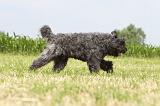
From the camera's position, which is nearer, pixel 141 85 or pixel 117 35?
pixel 141 85

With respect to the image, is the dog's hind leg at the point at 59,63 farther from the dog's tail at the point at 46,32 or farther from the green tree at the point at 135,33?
the green tree at the point at 135,33

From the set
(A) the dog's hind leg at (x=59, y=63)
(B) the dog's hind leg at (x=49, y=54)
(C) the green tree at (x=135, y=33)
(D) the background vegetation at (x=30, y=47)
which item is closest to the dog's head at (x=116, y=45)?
(A) the dog's hind leg at (x=59, y=63)

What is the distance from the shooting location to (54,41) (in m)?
12.8

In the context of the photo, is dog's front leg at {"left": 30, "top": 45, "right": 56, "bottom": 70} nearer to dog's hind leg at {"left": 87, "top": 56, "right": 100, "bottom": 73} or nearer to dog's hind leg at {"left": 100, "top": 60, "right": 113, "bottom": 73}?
dog's hind leg at {"left": 87, "top": 56, "right": 100, "bottom": 73}

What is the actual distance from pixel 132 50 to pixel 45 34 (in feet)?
54.9

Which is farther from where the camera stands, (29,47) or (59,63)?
(29,47)

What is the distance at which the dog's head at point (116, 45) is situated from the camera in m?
13.1

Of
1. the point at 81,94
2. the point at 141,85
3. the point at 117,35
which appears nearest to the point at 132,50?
the point at 117,35

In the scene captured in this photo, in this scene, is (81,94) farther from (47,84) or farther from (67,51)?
(67,51)

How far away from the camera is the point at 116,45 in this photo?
1321 cm

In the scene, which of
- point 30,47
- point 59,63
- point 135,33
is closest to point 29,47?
point 30,47

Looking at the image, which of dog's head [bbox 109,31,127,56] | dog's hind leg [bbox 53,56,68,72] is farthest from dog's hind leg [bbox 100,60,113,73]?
dog's hind leg [bbox 53,56,68,72]

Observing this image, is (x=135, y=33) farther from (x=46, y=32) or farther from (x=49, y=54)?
(x=49, y=54)

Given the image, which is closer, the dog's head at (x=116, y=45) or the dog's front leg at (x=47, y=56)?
the dog's front leg at (x=47, y=56)
